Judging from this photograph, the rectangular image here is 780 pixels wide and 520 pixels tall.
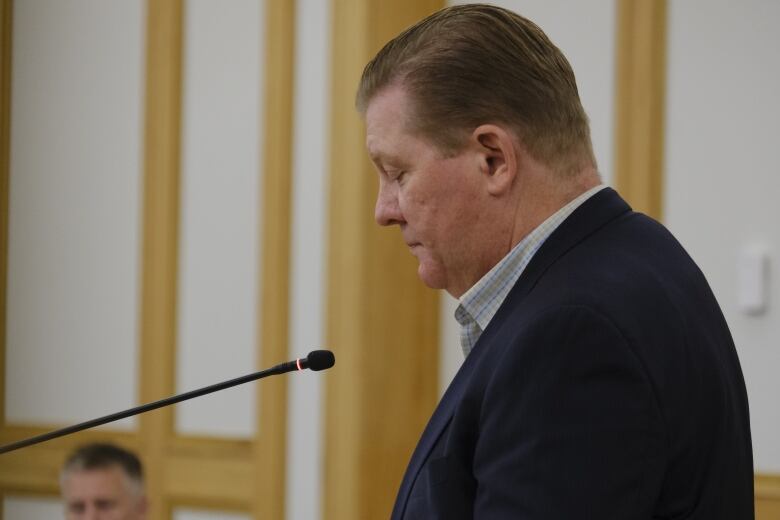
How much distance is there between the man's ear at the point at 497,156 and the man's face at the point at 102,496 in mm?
1854

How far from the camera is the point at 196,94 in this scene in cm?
377

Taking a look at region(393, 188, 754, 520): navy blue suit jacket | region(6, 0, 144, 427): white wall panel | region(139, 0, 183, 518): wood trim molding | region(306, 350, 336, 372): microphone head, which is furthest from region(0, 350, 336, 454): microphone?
region(6, 0, 144, 427): white wall panel

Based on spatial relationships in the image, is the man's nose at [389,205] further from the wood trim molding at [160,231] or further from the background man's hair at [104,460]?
the wood trim molding at [160,231]

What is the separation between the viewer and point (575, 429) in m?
1.07

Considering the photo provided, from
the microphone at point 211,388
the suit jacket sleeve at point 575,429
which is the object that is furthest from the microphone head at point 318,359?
the suit jacket sleeve at point 575,429

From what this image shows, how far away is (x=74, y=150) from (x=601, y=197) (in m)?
2.96

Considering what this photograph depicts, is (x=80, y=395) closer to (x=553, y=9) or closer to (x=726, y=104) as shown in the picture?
(x=553, y=9)

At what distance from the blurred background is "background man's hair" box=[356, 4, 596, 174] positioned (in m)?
1.95

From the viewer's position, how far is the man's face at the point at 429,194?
131 cm

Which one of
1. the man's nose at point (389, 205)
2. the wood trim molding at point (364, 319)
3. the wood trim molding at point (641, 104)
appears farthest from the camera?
the wood trim molding at point (364, 319)

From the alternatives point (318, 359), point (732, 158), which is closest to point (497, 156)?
→ point (318, 359)

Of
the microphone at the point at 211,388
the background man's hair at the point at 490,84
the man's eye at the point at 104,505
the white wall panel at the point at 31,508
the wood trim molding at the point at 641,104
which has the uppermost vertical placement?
the wood trim molding at the point at 641,104

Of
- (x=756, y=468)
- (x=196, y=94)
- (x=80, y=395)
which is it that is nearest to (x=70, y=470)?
(x=80, y=395)

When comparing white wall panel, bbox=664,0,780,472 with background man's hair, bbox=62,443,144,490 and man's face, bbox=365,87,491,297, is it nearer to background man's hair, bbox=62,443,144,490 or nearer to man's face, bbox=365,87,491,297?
background man's hair, bbox=62,443,144,490
